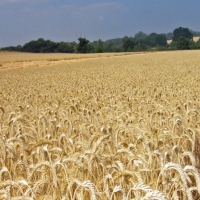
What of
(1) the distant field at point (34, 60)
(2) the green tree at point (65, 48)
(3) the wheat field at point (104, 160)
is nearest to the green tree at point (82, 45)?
(2) the green tree at point (65, 48)

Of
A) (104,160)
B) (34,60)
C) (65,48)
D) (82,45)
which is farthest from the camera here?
(65,48)

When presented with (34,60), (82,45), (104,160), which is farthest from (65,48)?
(104,160)

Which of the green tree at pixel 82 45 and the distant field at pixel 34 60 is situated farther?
the green tree at pixel 82 45

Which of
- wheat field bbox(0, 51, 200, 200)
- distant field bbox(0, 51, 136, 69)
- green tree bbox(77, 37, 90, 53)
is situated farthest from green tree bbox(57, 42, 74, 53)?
wheat field bbox(0, 51, 200, 200)

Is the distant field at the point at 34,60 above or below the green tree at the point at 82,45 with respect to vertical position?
below

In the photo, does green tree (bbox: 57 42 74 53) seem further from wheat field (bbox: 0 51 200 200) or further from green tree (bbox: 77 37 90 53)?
wheat field (bbox: 0 51 200 200)

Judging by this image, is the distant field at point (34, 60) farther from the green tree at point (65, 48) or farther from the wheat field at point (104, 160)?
the green tree at point (65, 48)

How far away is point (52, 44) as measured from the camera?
105 meters

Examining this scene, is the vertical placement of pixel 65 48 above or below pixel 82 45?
below

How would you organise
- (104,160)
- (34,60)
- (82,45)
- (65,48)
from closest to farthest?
1. (104,160)
2. (34,60)
3. (82,45)
4. (65,48)

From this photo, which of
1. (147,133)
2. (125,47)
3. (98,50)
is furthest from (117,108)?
(125,47)

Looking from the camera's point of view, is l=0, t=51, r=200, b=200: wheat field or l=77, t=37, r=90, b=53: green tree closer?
l=0, t=51, r=200, b=200: wheat field

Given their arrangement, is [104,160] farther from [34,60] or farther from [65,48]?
[65,48]

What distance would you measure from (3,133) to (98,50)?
83622 mm
